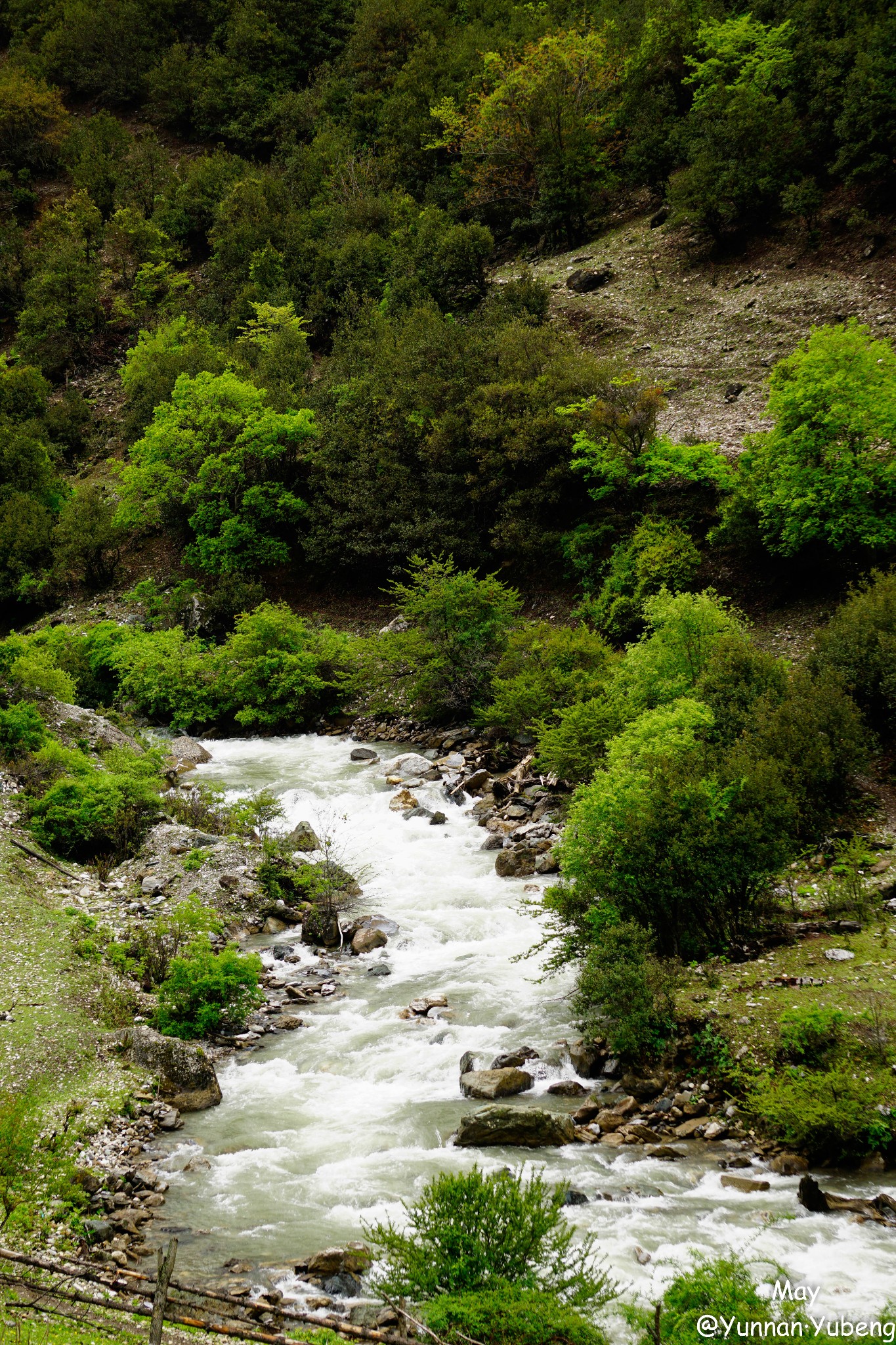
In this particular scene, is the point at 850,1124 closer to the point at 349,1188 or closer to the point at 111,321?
the point at 349,1188

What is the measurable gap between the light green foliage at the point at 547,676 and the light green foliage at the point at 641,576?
2.14 meters

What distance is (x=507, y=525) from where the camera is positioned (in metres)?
26.5

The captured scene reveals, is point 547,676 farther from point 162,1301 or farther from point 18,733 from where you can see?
point 162,1301

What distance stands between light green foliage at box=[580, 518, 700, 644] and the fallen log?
1461 centimetres

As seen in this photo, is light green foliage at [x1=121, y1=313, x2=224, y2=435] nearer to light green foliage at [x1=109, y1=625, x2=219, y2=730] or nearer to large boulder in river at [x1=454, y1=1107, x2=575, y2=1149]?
light green foliage at [x1=109, y1=625, x2=219, y2=730]

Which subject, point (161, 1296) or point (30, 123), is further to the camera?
point (30, 123)

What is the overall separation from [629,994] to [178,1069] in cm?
479

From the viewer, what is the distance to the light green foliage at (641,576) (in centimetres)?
→ 2180

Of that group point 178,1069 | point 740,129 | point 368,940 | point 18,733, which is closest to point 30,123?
point 740,129

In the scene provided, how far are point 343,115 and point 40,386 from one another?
81.1 feet

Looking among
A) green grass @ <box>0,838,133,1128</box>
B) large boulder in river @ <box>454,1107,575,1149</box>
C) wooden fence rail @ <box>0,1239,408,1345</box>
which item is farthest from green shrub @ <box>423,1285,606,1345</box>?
green grass @ <box>0,838,133,1128</box>

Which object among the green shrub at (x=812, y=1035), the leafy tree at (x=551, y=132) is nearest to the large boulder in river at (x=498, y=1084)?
the green shrub at (x=812, y=1035)

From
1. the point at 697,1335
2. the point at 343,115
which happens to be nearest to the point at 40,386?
the point at 343,115

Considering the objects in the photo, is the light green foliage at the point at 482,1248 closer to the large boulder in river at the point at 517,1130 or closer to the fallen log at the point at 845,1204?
the fallen log at the point at 845,1204
